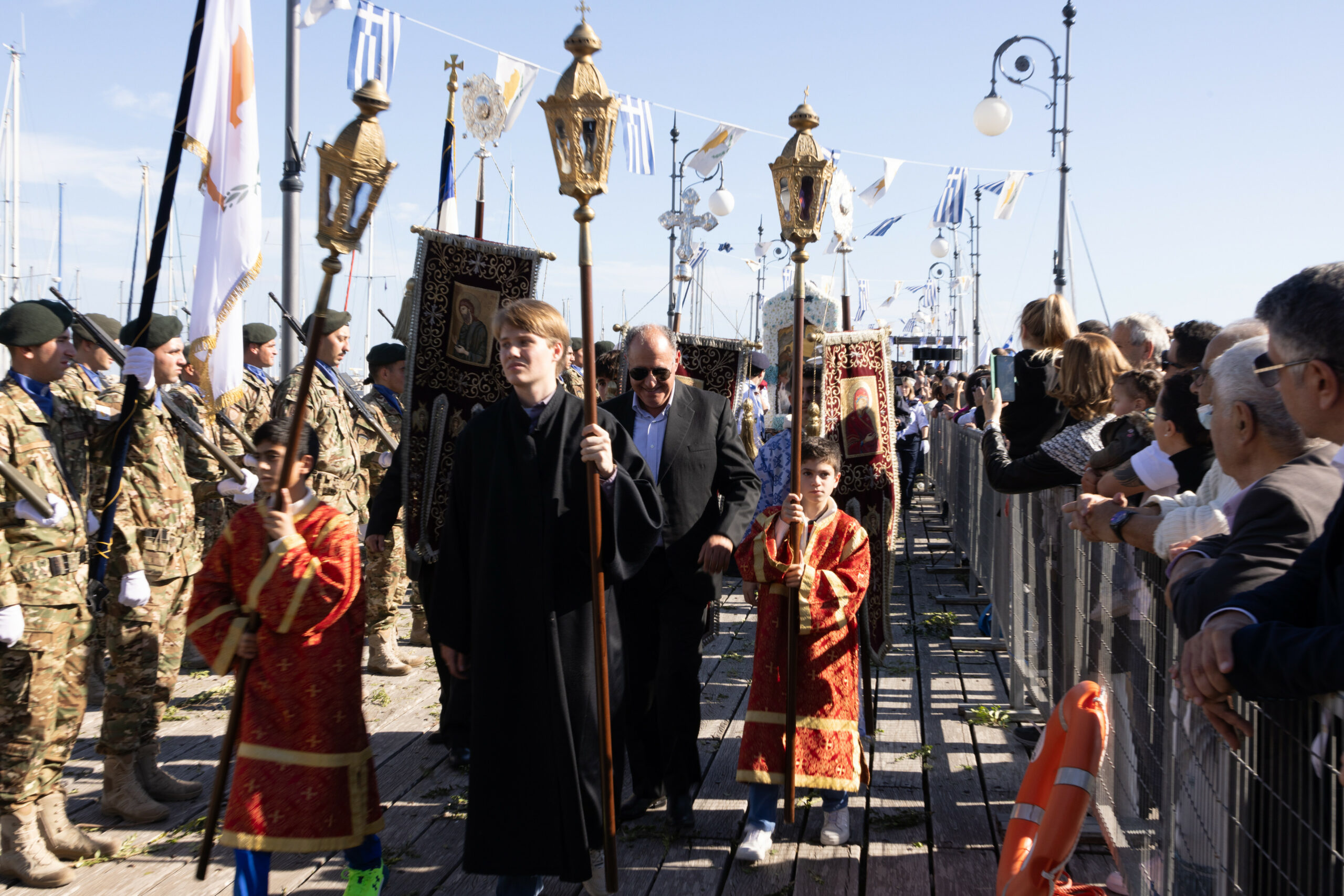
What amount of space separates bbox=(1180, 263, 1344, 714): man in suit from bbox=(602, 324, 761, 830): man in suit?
2.61 metres

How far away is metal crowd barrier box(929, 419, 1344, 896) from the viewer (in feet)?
6.23

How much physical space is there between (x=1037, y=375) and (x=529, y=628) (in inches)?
A: 120

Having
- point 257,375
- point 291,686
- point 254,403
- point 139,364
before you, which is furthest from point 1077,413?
point 257,375

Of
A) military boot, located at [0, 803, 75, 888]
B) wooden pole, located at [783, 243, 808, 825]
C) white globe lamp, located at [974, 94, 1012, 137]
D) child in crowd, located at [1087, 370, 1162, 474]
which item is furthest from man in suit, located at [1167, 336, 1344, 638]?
white globe lamp, located at [974, 94, 1012, 137]

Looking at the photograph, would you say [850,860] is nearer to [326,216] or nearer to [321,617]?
[321,617]

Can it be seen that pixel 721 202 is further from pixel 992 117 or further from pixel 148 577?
pixel 148 577

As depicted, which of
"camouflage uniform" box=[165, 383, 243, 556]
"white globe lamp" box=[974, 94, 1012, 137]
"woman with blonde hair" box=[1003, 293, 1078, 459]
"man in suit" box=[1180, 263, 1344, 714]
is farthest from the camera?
"white globe lamp" box=[974, 94, 1012, 137]

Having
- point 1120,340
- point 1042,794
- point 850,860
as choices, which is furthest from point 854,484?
point 1042,794

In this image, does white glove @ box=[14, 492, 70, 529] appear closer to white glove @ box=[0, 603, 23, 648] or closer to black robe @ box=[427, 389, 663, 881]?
white glove @ box=[0, 603, 23, 648]

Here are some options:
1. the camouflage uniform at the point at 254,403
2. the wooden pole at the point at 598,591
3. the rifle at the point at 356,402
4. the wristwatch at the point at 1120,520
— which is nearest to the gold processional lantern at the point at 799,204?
the wooden pole at the point at 598,591

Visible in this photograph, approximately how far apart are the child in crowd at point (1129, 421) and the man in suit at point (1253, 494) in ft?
4.80

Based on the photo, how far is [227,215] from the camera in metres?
5.23

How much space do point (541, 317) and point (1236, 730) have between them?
246 centimetres

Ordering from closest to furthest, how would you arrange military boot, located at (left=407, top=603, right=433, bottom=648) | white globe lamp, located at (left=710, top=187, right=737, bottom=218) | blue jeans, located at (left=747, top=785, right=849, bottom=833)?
blue jeans, located at (left=747, top=785, right=849, bottom=833)
military boot, located at (left=407, top=603, right=433, bottom=648)
white globe lamp, located at (left=710, top=187, right=737, bottom=218)
